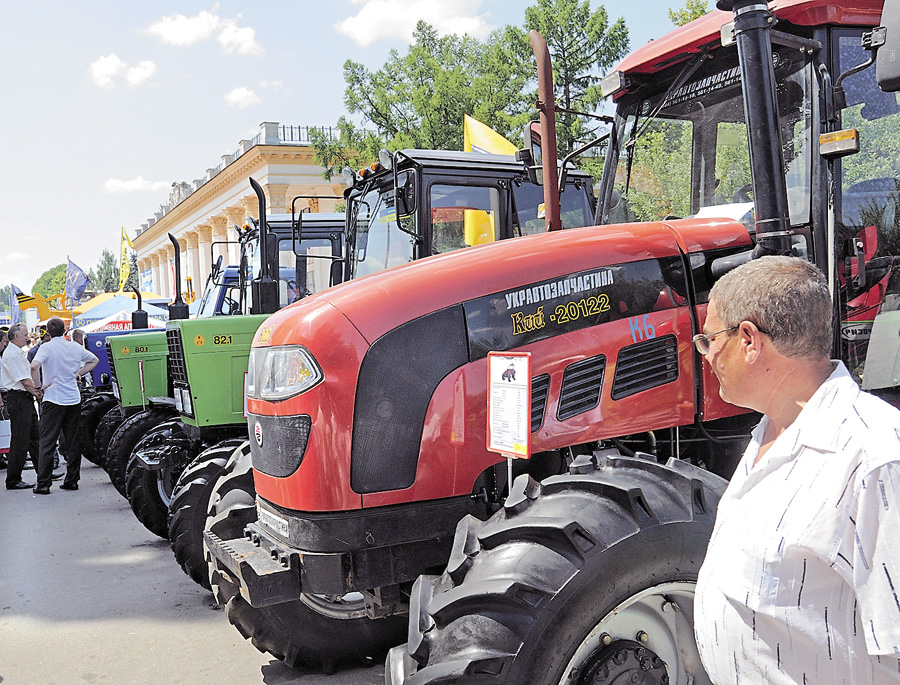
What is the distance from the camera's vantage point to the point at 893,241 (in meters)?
3.35

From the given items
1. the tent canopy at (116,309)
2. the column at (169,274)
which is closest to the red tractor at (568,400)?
the tent canopy at (116,309)

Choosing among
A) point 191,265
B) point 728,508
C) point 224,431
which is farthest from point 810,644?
point 191,265

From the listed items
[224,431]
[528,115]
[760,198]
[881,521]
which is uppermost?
[528,115]

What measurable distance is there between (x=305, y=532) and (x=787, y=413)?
179 cm

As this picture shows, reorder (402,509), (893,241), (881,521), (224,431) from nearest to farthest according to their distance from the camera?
(881,521) < (402,509) < (893,241) < (224,431)

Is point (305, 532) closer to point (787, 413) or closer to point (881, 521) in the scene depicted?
point (787, 413)

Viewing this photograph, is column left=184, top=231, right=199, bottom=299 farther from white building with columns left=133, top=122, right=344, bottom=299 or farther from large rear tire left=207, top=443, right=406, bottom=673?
large rear tire left=207, top=443, right=406, bottom=673

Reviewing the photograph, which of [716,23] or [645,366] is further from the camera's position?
[716,23]

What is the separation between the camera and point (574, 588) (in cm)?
230

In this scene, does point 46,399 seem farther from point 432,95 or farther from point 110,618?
point 432,95

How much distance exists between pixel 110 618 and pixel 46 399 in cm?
512

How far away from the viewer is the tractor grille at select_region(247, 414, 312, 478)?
280cm

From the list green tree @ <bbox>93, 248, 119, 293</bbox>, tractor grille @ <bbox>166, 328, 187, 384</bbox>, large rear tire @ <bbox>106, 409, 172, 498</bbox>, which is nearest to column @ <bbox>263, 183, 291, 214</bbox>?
large rear tire @ <bbox>106, 409, 172, 498</bbox>

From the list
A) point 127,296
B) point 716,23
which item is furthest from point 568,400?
point 127,296
